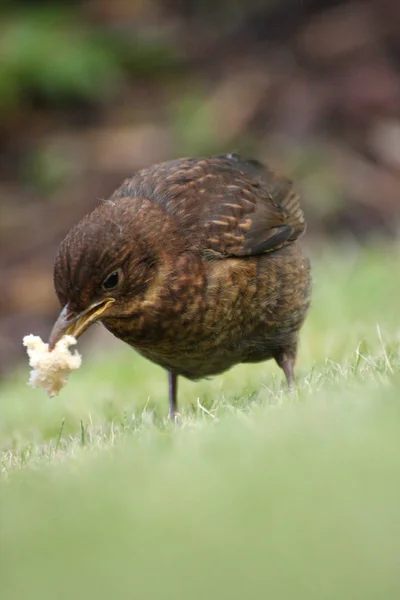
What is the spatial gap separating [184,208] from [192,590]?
285cm

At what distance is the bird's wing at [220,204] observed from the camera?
5.27m

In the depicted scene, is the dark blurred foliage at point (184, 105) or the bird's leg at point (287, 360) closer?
the bird's leg at point (287, 360)

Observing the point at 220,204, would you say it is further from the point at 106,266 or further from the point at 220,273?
the point at 106,266

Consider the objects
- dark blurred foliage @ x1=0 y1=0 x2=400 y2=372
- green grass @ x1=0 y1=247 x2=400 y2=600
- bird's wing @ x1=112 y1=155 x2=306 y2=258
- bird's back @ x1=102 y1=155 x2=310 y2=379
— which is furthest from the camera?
dark blurred foliage @ x1=0 y1=0 x2=400 y2=372

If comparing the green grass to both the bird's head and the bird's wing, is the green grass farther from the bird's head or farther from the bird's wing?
the bird's wing

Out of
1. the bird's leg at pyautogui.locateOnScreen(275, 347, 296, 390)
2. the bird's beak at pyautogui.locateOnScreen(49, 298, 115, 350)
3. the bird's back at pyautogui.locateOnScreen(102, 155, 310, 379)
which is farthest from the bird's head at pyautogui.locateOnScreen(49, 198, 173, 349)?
the bird's leg at pyautogui.locateOnScreen(275, 347, 296, 390)

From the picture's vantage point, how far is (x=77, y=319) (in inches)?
192

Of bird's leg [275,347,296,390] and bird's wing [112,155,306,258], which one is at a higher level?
bird's wing [112,155,306,258]

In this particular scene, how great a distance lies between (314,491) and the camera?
10.0 ft

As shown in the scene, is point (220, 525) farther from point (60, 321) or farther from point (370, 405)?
point (60, 321)

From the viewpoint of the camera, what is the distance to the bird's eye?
4855 millimetres

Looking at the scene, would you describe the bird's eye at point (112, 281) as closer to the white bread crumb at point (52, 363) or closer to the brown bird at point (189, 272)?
the brown bird at point (189, 272)

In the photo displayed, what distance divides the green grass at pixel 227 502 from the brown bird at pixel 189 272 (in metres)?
0.39

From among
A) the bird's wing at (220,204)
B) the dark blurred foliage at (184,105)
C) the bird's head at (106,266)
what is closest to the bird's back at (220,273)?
the bird's wing at (220,204)
